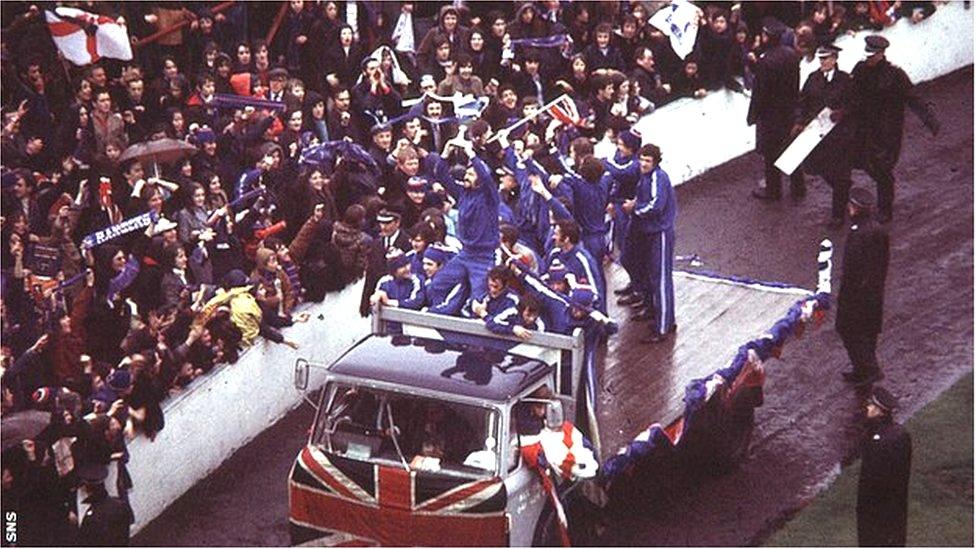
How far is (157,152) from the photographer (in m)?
17.8

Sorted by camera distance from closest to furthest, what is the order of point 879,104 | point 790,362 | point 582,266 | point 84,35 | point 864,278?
point 582,266
point 864,278
point 790,362
point 84,35
point 879,104

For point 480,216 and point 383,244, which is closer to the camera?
point 480,216

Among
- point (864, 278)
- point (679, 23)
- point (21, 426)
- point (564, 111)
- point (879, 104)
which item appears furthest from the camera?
point (679, 23)

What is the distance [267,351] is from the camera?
54.5 ft

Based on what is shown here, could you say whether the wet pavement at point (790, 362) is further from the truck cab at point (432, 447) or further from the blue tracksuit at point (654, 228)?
the blue tracksuit at point (654, 228)

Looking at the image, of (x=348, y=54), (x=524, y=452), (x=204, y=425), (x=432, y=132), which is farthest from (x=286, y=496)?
(x=348, y=54)

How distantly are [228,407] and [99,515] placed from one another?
2.94 m

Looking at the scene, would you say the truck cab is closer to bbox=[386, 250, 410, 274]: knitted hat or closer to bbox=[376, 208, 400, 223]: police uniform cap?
bbox=[386, 250, 410, 274]: knitted hat

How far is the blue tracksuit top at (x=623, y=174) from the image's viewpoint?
54.9ft

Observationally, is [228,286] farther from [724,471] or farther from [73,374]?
[724,471]

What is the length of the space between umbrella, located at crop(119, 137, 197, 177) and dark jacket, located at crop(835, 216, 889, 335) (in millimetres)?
5970

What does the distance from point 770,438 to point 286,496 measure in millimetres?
4027

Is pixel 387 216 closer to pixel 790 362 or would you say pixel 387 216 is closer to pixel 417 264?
pixel 417 264

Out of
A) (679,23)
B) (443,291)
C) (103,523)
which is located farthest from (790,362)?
(103,523)
